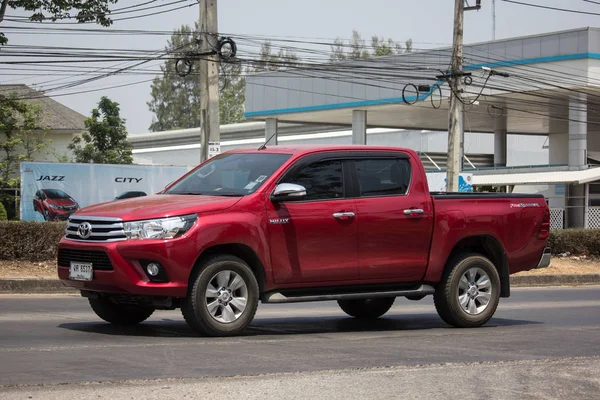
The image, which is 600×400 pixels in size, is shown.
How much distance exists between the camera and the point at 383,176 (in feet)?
34.9

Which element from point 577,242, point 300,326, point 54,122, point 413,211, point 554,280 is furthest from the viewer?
point 54,122

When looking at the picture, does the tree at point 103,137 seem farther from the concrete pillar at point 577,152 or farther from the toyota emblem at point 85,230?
the toyota emblem at point 85,230

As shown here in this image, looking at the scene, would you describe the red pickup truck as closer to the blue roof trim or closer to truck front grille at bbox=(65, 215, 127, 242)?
truck front grille at bbox=(65, 215, 127, 242)

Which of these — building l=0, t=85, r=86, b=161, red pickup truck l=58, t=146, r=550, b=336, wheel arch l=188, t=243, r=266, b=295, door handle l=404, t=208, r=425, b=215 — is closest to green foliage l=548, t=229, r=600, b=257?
red pickup truck l=58, t=146, r=550, b=336

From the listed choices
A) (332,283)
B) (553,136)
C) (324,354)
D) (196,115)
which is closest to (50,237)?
(332,283)

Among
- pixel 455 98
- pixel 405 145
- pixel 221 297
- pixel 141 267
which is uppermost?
pixel 455 98

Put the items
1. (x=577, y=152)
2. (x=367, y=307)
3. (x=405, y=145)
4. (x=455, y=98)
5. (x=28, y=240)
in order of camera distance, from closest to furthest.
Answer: (x=367, y=307)
(x=28, y=240)
(x=455, y=98)
(x=577, y=152)
(x=405, y=145)

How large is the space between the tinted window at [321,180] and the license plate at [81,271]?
217cm

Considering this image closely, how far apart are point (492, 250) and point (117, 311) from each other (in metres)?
4.40

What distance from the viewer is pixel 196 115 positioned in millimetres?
107625

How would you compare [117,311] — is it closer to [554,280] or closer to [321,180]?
[321,180]

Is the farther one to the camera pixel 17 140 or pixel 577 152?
pixel 17 140

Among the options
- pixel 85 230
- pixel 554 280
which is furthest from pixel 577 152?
pixel 85 230

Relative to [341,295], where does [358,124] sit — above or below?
above
